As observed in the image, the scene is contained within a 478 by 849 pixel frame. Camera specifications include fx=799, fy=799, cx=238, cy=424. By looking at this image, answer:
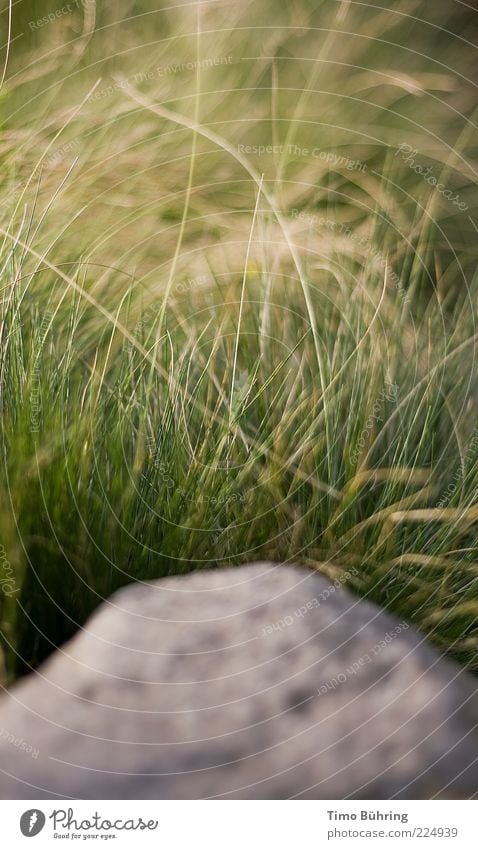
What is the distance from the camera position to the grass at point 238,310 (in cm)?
100

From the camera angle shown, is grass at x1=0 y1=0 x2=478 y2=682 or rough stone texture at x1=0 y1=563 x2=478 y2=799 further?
grass at x1=0 y1=0 x2=478 y2=682

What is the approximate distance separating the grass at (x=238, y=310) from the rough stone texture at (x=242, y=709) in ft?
0.31

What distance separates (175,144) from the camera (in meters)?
1.54

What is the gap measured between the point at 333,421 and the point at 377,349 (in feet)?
0.46

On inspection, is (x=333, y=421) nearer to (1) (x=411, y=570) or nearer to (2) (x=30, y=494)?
(1) (x=411, y=570)

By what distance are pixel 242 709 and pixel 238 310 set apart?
2.18 feet
